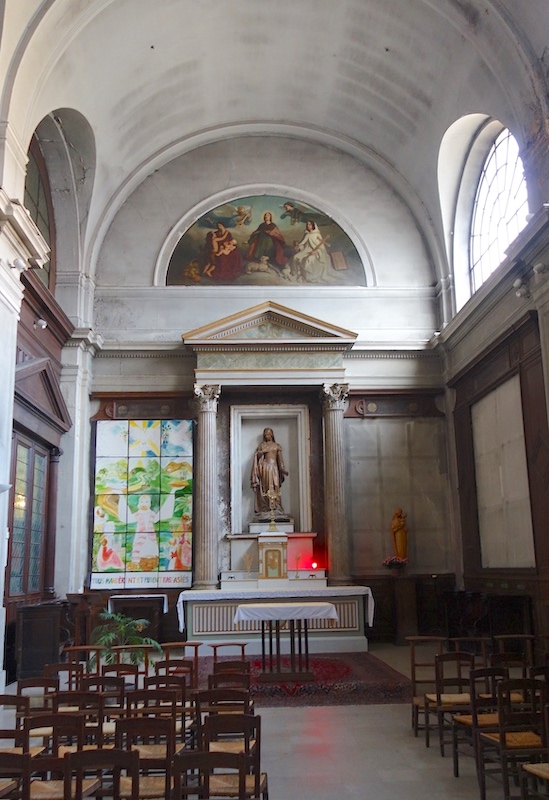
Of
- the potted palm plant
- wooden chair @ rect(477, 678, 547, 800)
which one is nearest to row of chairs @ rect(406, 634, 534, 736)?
wooden chair @ rect(477, 678, 547, 800)

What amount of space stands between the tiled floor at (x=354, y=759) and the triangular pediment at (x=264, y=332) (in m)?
7.94

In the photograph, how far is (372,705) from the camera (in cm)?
898

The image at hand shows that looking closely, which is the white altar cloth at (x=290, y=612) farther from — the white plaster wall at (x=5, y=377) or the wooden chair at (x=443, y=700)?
the wooden chair at (x=443, y=700)

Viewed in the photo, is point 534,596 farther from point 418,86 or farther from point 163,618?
point 418,86

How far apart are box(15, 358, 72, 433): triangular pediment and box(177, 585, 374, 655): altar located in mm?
3846

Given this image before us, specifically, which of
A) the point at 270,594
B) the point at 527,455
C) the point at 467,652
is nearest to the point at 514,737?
the point at 467,652

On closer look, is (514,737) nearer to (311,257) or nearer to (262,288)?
(262,288)

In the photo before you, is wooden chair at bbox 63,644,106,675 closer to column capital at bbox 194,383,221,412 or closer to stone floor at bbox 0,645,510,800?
stone floor at bbox 0,645,510,800

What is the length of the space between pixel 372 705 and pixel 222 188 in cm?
1157

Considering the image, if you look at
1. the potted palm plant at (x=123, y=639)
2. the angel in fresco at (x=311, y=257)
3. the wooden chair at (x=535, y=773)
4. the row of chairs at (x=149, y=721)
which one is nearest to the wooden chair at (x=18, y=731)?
the row of chairs at (x=149, y=721)

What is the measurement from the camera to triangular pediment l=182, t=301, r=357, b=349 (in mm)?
15195

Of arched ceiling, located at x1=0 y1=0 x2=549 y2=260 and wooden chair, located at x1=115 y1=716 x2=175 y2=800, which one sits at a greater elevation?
arched ceiling, located at x1=0 y1=0 x2=549 y2=260

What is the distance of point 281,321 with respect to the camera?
50.6ft

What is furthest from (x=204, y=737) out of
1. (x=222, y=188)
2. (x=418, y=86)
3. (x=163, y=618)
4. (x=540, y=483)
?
(x=222, y=188)
